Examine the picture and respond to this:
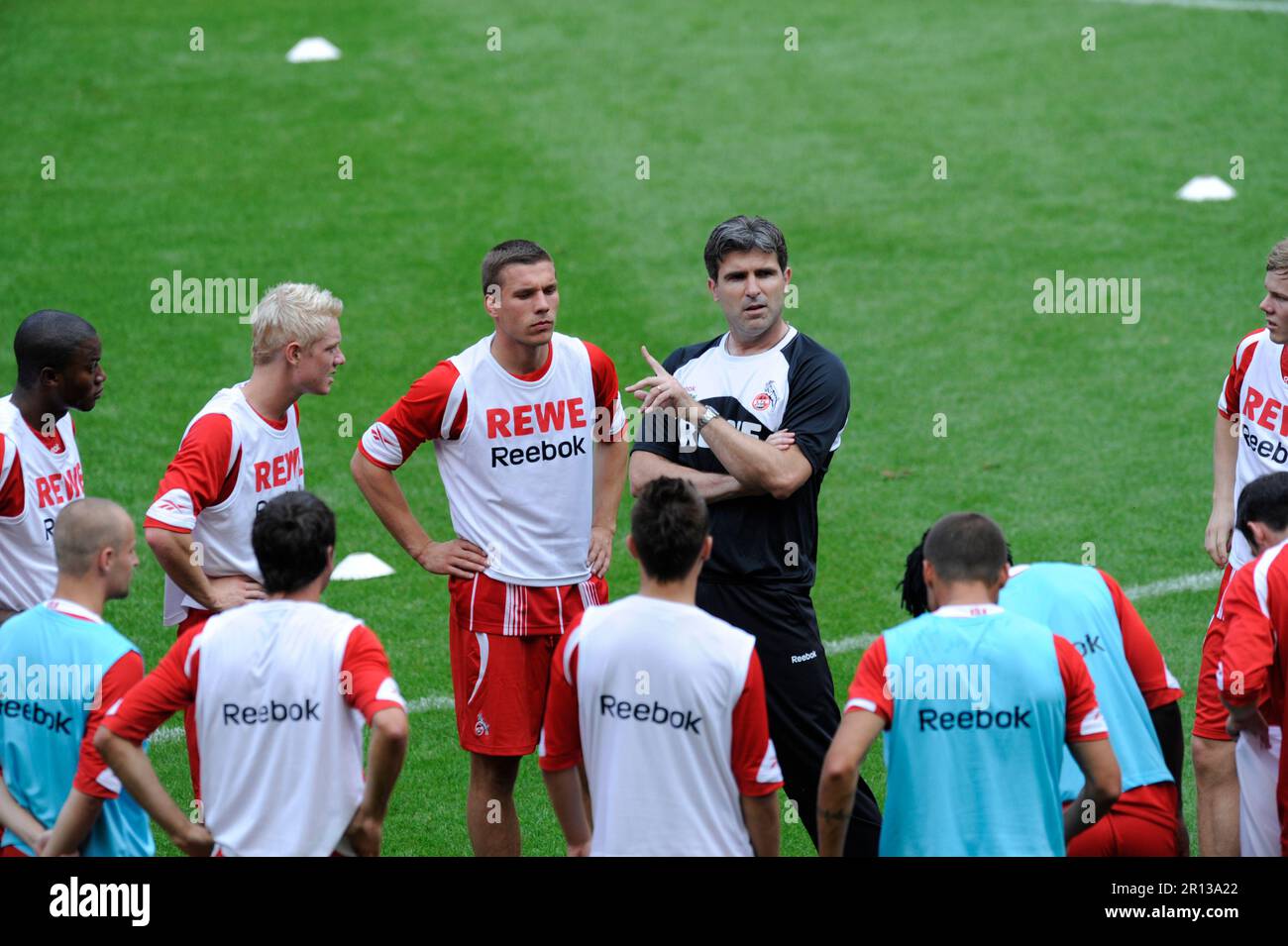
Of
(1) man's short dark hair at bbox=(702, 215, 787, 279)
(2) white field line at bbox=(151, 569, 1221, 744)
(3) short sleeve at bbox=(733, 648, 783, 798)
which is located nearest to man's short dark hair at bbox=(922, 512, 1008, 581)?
(3) short sleeve at bbox=(733, 648, 783, 798)

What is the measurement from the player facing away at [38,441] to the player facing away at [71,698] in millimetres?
1232

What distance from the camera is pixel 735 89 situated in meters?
18.4

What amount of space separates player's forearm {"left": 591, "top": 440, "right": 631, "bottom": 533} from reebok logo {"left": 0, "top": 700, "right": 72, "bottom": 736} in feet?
7.51

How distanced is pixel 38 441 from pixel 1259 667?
4.45 meters

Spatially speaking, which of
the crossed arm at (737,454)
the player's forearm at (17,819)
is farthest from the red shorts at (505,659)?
the player's forearm at (17,819)

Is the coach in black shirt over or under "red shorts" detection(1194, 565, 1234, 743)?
over

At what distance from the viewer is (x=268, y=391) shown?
5820 mm

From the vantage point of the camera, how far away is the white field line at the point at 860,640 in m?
8.00

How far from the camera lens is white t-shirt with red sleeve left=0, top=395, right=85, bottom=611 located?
19.0ft

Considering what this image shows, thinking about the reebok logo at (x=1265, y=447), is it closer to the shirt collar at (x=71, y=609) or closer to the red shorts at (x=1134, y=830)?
the red shorts at (x=1134, y=830)

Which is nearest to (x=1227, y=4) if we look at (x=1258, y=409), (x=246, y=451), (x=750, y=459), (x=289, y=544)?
(x=1258, y=409)

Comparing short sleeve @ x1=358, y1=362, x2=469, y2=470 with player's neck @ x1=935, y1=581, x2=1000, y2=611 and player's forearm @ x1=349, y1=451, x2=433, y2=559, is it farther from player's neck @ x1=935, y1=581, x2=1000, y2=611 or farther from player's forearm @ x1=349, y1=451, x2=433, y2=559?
player's neck @ x1=935, y1=581, x2=1000, y2=611

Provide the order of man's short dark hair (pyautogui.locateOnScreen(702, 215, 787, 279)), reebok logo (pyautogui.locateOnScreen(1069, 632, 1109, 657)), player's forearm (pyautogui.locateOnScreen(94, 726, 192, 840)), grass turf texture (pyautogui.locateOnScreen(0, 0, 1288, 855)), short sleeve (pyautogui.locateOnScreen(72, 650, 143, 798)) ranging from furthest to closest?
grass turf texture (pyautogui.locateOnScreen(0, 0, 1288, 855)) < man's short dark hair (pyautogui.locateOnScreen(702, 215, 787, 279)) < reebok logo (pyautogui.locateOnScreen(1069, 632, 1109, 657)) < short sleeve (pyautogui.locateOnScreen(72, 650, 143, 798)) < player's forearm (pyautogui.locateOnScreen(94, 726, 192, 840))

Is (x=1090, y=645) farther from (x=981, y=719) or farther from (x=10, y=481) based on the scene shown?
(x=10, y=481)
